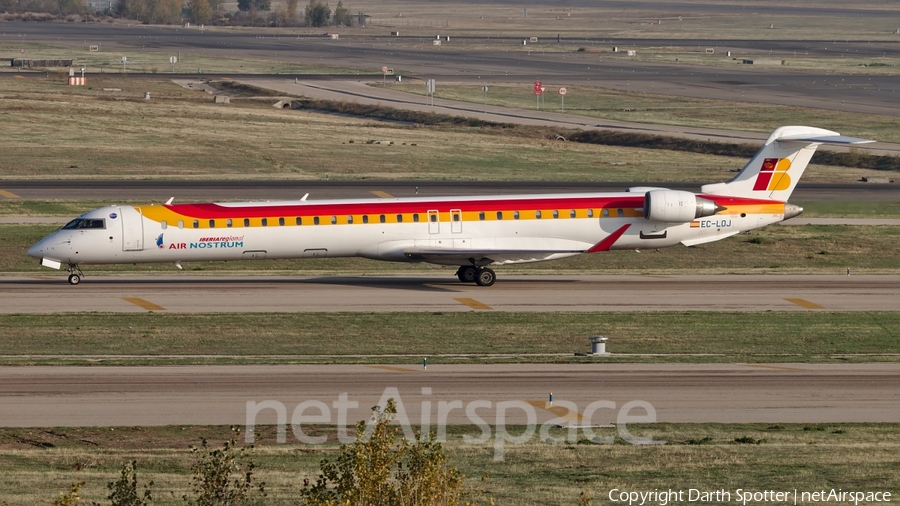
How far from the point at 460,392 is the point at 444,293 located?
46.6ft

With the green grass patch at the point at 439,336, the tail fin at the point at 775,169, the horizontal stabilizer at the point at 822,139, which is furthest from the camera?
the tail fin at the point at 775,169

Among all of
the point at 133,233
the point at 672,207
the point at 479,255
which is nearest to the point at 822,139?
the point at 672,207

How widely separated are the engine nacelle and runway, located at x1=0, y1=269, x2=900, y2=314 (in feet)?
8.61

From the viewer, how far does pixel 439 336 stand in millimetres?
34812

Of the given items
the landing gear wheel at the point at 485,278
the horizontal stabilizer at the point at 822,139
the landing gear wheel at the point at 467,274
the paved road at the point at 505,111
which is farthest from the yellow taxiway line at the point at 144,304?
the paved road at the point at 505,111

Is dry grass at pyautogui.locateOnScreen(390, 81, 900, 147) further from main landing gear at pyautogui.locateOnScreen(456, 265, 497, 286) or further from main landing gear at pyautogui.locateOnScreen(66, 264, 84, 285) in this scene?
main landing gear at pyautogui.locateOnScreen(66, 264, 84, 285)

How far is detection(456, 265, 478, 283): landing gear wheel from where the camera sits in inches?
1727

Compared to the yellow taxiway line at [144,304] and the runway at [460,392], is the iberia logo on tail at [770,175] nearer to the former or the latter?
the runway at [460,392]

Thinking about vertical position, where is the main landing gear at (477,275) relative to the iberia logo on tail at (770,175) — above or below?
below

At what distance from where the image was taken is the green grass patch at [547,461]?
66.6 ft

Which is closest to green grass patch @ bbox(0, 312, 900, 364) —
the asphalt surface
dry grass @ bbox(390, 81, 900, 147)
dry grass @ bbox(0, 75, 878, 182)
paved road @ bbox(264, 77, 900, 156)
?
dry grass @ bbox(0, 75, 878, 182)

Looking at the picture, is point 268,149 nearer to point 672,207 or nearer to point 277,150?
point 277,150

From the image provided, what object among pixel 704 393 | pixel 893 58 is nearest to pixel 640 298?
pixel 704 393

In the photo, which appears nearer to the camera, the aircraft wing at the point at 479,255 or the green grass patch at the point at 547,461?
the green grass patch at the point at 547,461
